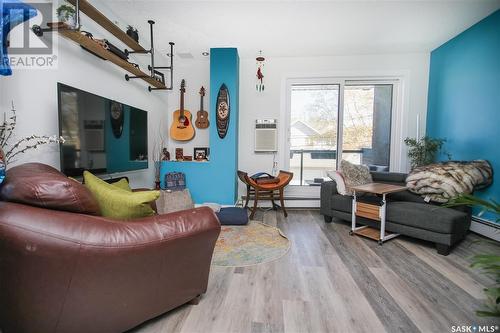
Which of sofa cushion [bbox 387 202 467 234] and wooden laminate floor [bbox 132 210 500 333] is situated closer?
wooden laminate floor [bbox 132 210 500 333]

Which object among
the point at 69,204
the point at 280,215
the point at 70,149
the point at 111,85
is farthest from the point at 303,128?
the point at 69,204

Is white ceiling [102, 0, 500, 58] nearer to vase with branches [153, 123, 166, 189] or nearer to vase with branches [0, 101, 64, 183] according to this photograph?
vase with branches [153, 123, 166, 189]

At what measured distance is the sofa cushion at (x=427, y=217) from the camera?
87.5 inches

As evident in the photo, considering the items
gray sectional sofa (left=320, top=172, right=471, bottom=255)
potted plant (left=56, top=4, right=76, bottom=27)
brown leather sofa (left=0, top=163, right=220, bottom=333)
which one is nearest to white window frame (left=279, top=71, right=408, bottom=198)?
gray sectional sofa (left=320, top=172, right=471, bottom=255)

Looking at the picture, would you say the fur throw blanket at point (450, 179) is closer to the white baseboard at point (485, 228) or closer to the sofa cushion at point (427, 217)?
the sofa cushion at point (427, 217)

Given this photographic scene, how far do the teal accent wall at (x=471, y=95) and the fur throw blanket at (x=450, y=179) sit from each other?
0.17 meters

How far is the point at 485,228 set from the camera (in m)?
2.70

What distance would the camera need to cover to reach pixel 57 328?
99 centimetres

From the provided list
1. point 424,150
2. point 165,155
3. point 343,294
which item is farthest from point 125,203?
point 424,150

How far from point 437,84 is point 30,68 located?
4.84 metres

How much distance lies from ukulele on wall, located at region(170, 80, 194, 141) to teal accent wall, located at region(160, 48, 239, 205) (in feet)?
1.71

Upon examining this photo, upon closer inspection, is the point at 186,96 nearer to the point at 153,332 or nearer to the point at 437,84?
the point at 153,332

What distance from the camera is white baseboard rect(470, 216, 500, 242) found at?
2.57 metres

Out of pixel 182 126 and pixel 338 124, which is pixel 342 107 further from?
pixel 182 126
